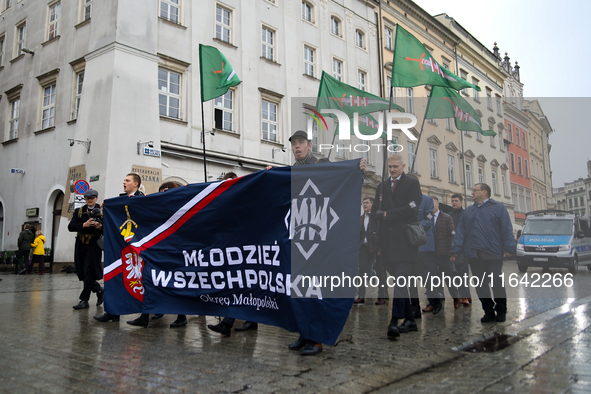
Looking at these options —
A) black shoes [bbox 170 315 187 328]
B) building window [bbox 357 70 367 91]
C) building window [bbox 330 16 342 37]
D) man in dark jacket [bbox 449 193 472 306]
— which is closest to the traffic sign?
black shoes [bbox 170 315 187 328]

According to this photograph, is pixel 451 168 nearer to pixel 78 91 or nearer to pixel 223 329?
pixel 78 91

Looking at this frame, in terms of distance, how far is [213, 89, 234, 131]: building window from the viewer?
19.9 m

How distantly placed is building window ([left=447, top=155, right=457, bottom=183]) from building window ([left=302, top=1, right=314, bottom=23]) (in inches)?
422

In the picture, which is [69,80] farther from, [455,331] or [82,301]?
[455,331]

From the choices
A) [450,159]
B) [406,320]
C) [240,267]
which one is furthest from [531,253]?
[240,267]

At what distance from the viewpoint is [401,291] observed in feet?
17.2

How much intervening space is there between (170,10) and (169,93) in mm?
3367

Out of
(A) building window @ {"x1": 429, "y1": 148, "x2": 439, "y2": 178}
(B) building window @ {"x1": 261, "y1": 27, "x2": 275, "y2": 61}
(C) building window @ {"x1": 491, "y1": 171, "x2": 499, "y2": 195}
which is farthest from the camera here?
(A) building window @ {"x1": 429, "y1": 148, "x2": 439, "y2": 178}

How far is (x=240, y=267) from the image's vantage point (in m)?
5.09

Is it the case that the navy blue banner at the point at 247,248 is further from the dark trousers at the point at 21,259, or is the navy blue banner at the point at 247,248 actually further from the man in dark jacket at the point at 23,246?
the dark trousers at the point at 21,259

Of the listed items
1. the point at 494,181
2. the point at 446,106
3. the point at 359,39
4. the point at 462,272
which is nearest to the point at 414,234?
the point at 462,272

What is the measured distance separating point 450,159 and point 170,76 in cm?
1609

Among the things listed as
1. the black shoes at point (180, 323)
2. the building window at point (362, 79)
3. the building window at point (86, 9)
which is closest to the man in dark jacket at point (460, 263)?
the black shoes at point (180, 323)

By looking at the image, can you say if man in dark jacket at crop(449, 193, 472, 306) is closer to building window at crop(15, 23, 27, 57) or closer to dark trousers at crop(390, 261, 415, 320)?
dark trousers at crop(390, 261, 415, 320)
